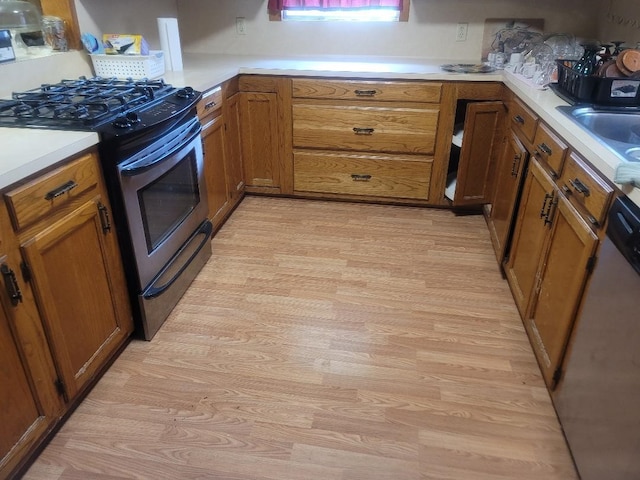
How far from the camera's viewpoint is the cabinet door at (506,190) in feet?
7.26

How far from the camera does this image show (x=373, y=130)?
2.92 m

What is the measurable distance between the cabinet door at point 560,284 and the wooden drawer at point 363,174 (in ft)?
4.29

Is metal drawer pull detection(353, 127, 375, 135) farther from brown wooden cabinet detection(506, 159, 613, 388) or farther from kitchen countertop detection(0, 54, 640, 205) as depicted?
brown wooden cabinet detection(506, 159, 613, 388)

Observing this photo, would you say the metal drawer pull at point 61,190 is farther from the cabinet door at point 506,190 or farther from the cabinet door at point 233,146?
the cabinet door at point 506,190

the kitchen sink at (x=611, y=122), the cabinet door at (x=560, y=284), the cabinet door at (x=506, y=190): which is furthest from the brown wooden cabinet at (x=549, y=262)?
the kitchen sink at (x=611, y=122)

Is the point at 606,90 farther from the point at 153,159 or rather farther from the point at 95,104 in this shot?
the point at 95,104

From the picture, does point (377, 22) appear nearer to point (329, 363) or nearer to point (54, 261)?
point (329, 363)

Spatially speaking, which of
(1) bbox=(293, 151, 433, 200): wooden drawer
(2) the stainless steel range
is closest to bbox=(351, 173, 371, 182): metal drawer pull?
(1) bbox=(293, 151, 433, 200): wooden drawer

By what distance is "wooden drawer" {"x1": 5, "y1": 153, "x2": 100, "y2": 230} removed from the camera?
1.26m

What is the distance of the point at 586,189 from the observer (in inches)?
57.9

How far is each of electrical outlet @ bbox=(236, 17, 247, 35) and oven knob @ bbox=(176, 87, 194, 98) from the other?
149cm

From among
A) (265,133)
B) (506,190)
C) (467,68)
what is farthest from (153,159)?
(467,68)

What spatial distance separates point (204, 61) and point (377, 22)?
3.89 feet

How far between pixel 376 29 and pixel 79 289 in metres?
2.62
